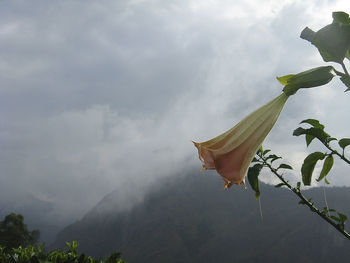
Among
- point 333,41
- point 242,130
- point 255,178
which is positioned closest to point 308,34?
point 333,41

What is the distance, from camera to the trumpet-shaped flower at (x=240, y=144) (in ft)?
4.55

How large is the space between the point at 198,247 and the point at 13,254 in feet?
538

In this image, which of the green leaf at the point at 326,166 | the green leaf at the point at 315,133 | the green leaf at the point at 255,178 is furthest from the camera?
the green leaf at the point at 255,178

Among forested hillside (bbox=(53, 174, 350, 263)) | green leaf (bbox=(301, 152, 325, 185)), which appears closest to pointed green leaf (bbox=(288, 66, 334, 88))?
green leaf (bbox=(301, 152, 325, 185))

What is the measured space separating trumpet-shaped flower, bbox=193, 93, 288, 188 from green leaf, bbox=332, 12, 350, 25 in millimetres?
394

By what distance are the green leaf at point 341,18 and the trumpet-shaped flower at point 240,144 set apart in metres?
0.39

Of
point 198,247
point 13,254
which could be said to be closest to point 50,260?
point 13,254

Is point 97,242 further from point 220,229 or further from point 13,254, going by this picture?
point 13,254

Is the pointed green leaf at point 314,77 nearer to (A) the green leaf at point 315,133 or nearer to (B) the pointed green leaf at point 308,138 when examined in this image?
(A) the green leaf at point 315,133

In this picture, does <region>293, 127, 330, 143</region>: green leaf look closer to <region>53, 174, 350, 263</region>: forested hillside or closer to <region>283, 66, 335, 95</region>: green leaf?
<region>283, 66, 335, 95</region>: green leaf

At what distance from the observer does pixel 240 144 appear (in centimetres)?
147

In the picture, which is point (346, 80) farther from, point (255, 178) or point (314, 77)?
point (255, 178)

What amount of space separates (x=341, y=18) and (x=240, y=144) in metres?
0.72

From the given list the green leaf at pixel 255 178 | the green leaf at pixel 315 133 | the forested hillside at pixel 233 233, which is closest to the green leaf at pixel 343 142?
the green leaf at pixel 315 133
